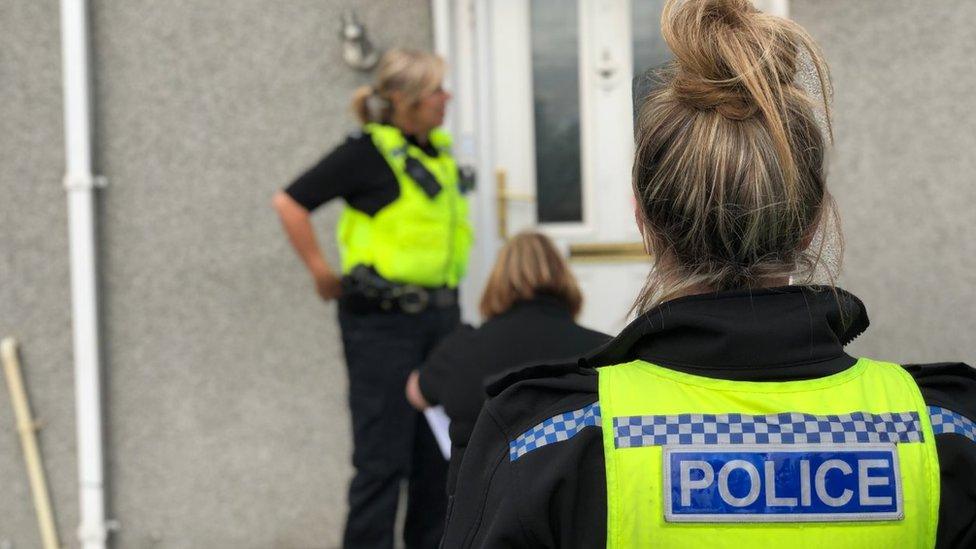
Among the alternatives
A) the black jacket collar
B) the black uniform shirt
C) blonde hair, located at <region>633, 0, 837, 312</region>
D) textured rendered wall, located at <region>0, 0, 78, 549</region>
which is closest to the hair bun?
blonde hair, located at <region>633, 0, 837, 312</region>

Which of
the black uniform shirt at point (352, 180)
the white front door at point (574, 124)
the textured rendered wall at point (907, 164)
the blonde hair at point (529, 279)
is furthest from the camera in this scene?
the white front door at point (574, 124)

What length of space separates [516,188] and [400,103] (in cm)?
78

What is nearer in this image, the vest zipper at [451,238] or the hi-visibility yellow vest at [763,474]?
the hi-visibility yellow vest at [763,474]

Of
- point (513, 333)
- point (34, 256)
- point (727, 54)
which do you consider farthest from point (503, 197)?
point (727, 54)

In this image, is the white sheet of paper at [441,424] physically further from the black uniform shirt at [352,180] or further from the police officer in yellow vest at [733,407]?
the police officer in yellow vest at [733,407]

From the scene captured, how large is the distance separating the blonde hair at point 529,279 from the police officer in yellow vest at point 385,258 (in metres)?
0.61

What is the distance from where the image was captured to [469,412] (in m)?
2.41

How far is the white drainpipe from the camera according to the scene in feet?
11.5

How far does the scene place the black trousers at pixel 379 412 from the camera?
3121 millimetres

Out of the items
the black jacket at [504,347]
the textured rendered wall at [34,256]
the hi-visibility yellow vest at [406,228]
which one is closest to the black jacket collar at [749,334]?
the black jacket at [504,347]

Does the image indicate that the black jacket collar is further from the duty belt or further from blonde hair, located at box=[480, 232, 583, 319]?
the duty belt

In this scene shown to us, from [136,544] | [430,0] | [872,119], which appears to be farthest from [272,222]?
[872,119]

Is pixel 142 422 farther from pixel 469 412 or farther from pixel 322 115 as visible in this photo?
pixel 469 412

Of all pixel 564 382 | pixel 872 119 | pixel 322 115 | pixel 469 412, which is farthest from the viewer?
pixel 322 115
